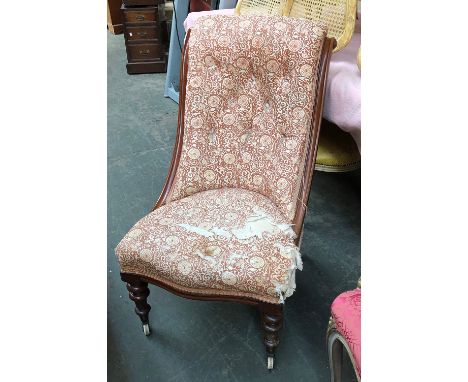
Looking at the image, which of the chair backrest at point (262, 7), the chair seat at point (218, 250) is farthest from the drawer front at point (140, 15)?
the chair seat at point (218, 250)

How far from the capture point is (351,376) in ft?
4.52

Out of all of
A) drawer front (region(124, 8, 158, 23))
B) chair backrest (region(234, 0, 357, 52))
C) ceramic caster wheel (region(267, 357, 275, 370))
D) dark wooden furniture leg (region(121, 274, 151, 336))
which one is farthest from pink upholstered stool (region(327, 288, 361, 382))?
drawer front (region(124, 8, 158, 23))

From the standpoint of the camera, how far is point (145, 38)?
3.62 metres

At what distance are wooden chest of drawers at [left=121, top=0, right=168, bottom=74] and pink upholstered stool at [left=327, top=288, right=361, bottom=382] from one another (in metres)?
3.16

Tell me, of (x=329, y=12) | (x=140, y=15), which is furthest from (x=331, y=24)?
(x=140, y=15)

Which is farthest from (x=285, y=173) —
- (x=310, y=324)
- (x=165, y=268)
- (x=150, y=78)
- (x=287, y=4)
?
(x=150, y=78)

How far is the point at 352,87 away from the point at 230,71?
446 millimetres

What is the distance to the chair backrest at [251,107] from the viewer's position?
1.32 meters

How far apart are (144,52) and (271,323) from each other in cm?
309

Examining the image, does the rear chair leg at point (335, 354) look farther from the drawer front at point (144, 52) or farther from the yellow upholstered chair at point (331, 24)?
the drawer front at point (144, 52)

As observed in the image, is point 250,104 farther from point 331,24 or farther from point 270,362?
point 270,362

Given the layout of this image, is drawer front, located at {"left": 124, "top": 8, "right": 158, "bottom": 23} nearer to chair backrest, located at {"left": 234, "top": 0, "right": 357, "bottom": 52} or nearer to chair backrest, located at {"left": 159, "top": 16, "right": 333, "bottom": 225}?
chair backrest, located at {"left": 234, "top": 0, "right": 357, "bottom": 52}

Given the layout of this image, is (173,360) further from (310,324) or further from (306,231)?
(306,231)

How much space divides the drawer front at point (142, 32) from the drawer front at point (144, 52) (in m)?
0.07
